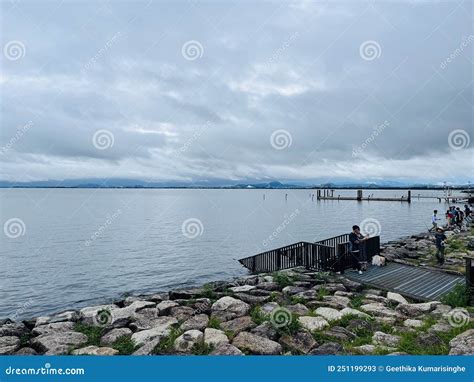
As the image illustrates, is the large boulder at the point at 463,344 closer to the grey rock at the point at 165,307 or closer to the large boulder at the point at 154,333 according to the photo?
the large boulder at the point at 154,333

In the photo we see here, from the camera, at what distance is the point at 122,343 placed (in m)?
7.92

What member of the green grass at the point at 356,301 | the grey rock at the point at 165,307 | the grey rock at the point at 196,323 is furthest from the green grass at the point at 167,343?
the green grass at the point at 356,301

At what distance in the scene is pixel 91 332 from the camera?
8852mm

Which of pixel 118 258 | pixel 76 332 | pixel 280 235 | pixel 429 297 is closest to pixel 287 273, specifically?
pixel 429 297

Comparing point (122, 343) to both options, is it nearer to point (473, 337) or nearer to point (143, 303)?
point (143, 303)

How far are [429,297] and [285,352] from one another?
6.57 m

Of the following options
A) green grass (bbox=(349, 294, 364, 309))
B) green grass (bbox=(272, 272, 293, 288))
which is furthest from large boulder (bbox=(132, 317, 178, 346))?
green grass (bbox=(349, 294, 364, 309))

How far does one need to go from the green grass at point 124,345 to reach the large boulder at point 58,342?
906 millimetres

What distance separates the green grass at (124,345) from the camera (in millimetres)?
7504

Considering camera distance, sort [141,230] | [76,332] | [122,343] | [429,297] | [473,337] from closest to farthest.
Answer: [473,337], [122,343], [76,332], [429,297], [141,230]

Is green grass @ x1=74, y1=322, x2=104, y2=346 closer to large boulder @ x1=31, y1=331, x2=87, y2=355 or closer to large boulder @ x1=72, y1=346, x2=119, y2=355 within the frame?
large boulder @ x1=31, y1=331, x2=87, y2=355

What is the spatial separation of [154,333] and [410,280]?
32.3ft
